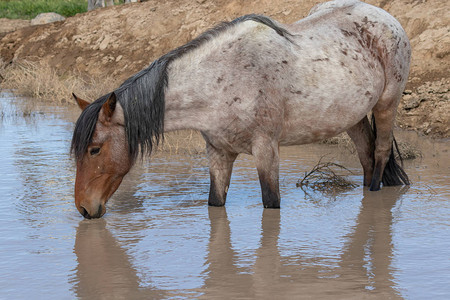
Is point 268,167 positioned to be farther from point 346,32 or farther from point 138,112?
point 346,32

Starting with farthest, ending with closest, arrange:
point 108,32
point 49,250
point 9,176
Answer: point 108,32 → point 9,176 → point 49,250

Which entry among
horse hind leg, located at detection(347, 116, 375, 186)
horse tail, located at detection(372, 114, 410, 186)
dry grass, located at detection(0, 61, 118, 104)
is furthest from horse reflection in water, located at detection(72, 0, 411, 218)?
dry grass, located at detection(0, 61, 118, 104)

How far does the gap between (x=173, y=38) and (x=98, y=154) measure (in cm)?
1264

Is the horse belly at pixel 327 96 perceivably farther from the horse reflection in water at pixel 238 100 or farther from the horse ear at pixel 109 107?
the horse ear at pixel 109 107

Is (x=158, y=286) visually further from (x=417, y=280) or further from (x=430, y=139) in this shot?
(x=430, y=139)

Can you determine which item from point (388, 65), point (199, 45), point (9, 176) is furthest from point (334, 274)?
point (9, 176)

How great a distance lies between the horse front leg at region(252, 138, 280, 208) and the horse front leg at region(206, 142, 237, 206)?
378mm

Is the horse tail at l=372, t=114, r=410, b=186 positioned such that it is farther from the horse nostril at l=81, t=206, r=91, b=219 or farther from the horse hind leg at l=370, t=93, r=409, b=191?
the horse nostril at l=81, t=206, r=91, b=219

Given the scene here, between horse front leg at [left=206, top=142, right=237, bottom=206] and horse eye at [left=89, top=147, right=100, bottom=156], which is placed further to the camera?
horse front leg at [left=206, top=142, right=237, bottom=206]

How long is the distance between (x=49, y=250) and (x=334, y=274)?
1961mm

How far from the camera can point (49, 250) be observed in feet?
15.8

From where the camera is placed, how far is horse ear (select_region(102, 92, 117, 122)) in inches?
206

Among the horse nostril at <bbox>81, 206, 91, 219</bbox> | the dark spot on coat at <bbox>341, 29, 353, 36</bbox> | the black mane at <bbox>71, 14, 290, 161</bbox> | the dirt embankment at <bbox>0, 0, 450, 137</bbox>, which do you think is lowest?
the horse nostril at <bbox>81, 206, 91, 219</bbox>

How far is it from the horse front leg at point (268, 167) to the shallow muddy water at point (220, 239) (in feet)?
0.40
